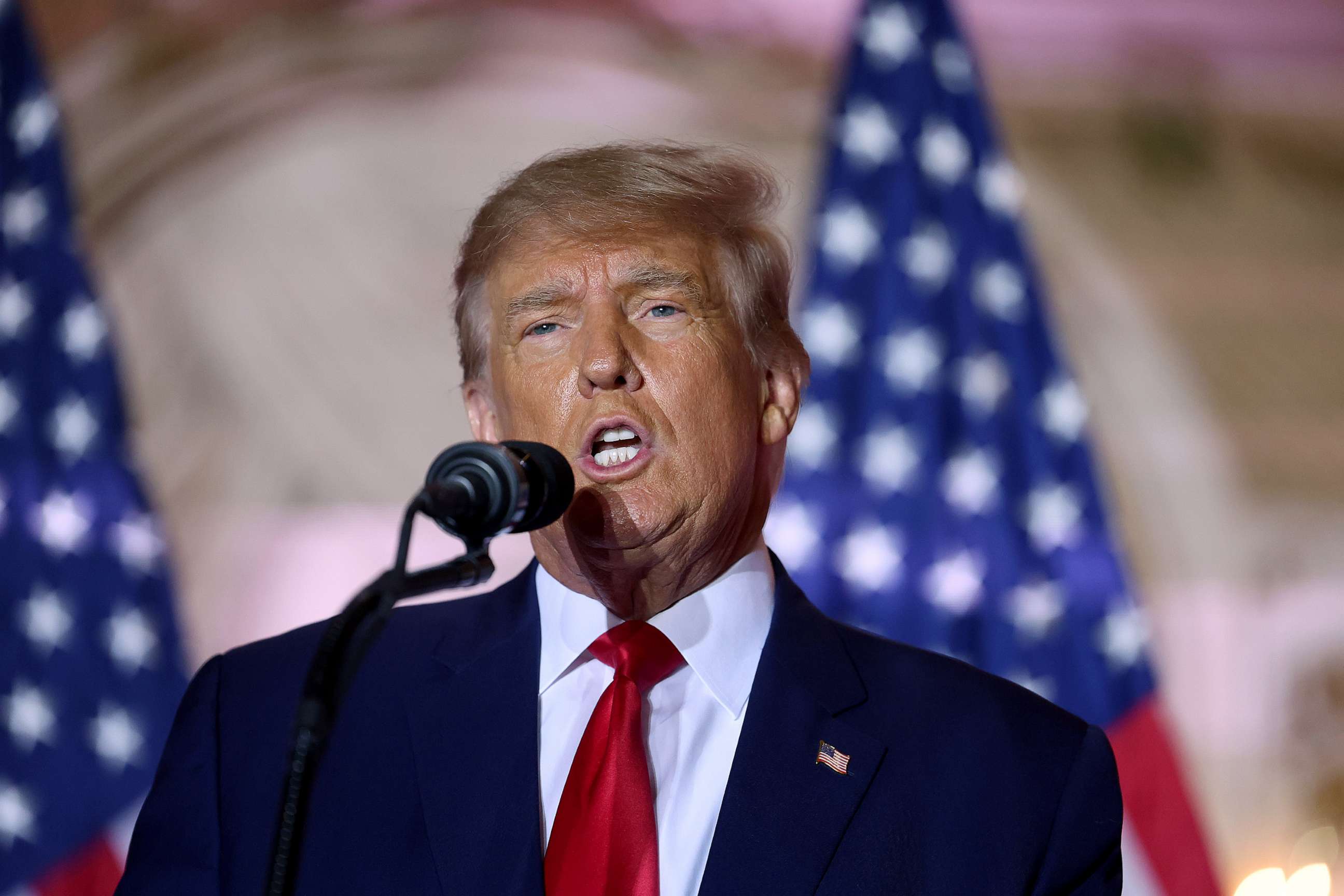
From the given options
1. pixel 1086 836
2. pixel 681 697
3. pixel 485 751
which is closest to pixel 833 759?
pixel 681 697

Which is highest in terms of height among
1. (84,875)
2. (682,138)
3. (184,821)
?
(682,138)

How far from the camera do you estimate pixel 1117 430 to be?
3.58 meters

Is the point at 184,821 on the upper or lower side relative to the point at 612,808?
lower

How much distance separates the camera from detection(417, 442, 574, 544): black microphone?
3.77ft

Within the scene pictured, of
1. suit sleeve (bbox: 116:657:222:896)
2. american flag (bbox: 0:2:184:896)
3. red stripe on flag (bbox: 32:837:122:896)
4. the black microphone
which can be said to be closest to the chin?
the black microphone

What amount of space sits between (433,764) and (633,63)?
2.67 meters

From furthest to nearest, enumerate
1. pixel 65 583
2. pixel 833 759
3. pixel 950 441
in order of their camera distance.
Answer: pixel 65 583
pixel 950 441
pixel 833 759

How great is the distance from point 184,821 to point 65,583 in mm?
2186

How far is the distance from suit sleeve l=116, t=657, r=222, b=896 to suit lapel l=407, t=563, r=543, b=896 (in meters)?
0.28

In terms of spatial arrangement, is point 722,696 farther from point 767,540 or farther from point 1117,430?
point 1117,430

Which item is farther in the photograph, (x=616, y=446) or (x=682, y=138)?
(x=682, y=138)

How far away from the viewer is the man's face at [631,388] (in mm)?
1591

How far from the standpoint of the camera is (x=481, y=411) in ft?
6.09

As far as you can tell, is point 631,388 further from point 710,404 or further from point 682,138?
point 682,138
